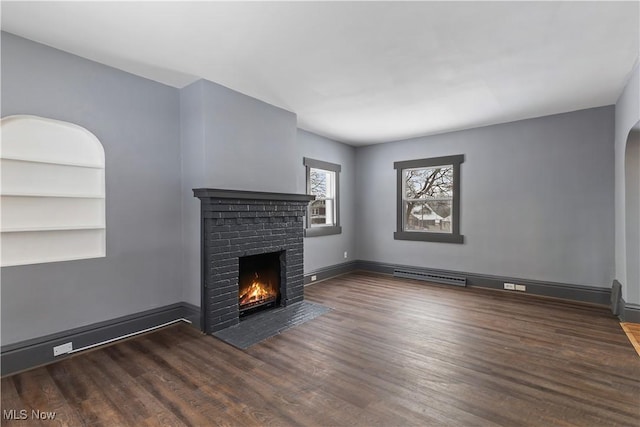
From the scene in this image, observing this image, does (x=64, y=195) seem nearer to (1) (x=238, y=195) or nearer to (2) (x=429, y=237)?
(1) (x=238, y=195)

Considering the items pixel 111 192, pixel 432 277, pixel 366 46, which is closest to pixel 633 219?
pixel 432 277

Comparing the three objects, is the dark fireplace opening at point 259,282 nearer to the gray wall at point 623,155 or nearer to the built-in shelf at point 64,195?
the built-in shelf at point 64,195

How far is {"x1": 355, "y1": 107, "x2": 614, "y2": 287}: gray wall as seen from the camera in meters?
4.25

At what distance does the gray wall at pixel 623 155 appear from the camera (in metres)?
3.10

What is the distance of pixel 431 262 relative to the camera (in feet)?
18.6

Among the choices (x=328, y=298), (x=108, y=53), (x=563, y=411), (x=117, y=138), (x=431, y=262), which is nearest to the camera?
(x=563, y=411)

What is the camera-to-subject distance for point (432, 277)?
5.61 metres

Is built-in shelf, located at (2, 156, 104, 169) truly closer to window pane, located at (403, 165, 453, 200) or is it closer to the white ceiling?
the white ceiling

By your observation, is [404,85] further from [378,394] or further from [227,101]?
[378,394]

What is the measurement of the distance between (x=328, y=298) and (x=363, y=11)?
361 cm

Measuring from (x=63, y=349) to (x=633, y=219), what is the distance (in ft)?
19.8

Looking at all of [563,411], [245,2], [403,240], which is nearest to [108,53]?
[245,2]

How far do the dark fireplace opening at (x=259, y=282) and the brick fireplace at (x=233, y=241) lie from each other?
5 cm

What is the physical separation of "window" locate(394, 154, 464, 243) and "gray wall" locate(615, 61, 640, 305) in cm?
194
